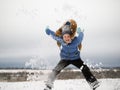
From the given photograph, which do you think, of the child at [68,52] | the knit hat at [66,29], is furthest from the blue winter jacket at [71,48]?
the knit hat at [66,29]

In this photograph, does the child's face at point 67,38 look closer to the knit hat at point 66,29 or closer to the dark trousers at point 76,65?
the knit hat at point 66,29

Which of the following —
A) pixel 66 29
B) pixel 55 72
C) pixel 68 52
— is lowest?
pixel 55 72

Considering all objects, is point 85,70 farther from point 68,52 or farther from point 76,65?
point 68,52

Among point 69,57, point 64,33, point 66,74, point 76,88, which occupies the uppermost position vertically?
point 64,33

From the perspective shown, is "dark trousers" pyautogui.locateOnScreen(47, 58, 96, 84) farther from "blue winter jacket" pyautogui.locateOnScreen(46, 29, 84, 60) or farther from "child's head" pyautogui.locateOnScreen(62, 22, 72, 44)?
"child's head" pyautogui.locateOnScreen(62, 22, 72, 44)

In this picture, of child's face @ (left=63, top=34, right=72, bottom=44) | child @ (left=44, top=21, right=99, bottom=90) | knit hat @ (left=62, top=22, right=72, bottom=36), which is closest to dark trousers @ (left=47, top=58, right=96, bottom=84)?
child @ (left=44, top=21, right=99, bottom=90)

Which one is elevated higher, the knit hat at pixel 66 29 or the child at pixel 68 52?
the knit hat at pixel 66 29

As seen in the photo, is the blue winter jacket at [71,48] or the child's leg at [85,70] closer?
the child's leg at [85,70]

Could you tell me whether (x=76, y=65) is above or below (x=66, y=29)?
below

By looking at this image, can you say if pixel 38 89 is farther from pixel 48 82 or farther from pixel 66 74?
pixel 66 74

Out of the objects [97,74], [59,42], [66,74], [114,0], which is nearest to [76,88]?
[59,42]

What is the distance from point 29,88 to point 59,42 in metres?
1.36

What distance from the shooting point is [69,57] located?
491 centimetres

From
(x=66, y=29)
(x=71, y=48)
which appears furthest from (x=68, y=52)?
(x=66, y=29)
